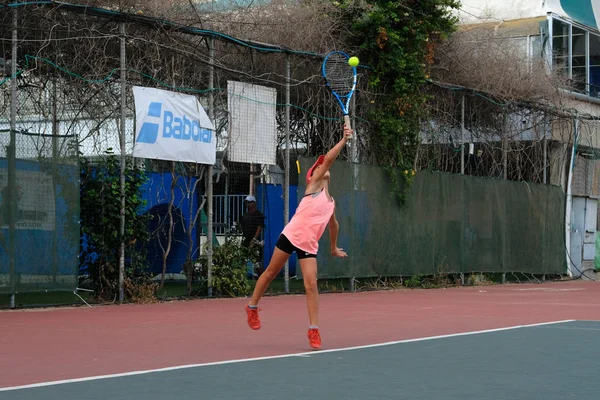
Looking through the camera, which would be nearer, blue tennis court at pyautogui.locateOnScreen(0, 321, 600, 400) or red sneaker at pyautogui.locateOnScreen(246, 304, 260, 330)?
blue tennis court at pyautogui.locateOnScreen(0, 321, 600, 400)

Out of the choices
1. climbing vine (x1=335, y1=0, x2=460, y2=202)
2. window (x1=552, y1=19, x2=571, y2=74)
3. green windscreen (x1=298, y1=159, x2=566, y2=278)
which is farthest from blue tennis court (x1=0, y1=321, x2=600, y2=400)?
window (x1=552, y1=19, x2=571, y2=74)

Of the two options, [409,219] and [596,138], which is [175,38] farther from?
[596,138]

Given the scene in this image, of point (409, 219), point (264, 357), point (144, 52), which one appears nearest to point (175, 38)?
point (144, 52)

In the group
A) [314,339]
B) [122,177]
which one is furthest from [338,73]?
[314,339]

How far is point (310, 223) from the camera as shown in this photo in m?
9.27

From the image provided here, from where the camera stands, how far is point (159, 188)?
57.5 ft

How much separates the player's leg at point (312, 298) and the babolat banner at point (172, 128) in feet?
19.3

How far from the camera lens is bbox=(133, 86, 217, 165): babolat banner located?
1463cm

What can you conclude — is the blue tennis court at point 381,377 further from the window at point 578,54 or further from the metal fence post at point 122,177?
the window at point 578,54

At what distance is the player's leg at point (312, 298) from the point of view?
8.95m

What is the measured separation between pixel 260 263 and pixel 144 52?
5.53m

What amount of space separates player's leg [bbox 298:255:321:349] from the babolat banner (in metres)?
5.89

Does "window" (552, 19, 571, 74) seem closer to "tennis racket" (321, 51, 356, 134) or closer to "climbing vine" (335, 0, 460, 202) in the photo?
"climbing vine" (335, 0, 460, 202)

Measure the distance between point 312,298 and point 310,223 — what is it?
70cm
